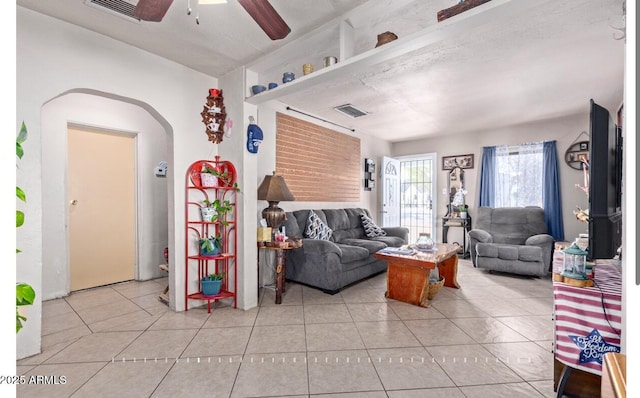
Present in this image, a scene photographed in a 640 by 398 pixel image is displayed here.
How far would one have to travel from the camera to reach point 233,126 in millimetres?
3002

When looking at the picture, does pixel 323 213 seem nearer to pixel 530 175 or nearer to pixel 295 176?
pixel 295 176

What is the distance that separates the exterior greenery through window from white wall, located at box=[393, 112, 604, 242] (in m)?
0.18

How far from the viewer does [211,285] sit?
283 centimetres

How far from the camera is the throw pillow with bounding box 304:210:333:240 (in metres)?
3.86

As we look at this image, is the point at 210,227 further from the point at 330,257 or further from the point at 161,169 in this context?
the point at 161,169

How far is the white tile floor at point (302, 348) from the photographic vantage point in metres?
1.70

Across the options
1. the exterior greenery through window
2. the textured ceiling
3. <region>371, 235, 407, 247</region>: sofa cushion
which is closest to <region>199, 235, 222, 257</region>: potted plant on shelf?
the textured ceiling

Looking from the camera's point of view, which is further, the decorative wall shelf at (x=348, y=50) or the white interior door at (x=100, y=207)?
the white interior door at (x=100, y=207)

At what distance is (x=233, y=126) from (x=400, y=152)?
14.7 feet

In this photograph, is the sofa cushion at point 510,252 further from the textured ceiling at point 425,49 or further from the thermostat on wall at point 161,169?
the thermostat on wall at point 161,169

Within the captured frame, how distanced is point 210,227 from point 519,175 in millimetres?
5180

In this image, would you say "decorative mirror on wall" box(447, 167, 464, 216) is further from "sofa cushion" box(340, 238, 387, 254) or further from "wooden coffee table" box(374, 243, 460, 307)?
"wooden coffee table" box(374, 243, 460, 307)

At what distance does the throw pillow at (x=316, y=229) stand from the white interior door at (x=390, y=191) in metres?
2.24

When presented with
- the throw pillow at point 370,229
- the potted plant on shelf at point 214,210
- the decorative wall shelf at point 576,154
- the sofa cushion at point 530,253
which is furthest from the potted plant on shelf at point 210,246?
the decorative wall shelf at point 576,154
